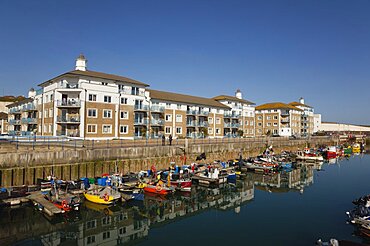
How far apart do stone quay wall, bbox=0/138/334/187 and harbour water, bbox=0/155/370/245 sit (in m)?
4.85

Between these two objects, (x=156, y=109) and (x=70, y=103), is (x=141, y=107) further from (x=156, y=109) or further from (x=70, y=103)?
(x=70, y=103)

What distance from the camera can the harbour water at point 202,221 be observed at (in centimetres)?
1848

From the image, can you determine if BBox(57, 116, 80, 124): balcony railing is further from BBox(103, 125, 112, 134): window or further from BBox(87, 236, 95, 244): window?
BBox(87, 236, 95, 244): window

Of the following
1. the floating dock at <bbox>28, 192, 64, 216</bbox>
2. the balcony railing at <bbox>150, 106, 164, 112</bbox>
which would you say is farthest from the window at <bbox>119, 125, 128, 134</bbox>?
the floating dock at <bbox>28, 192, 64, 216</bbox>

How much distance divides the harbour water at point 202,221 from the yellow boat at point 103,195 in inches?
24.0

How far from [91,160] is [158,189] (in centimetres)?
879

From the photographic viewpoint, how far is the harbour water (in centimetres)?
1848

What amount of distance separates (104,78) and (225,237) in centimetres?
3435

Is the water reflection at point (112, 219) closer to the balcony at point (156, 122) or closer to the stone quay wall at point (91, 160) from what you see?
the stone quay wall at point (91, 160)

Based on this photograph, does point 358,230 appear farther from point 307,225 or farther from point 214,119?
point 214,119

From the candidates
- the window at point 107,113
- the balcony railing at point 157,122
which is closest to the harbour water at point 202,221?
the window at point 107,113

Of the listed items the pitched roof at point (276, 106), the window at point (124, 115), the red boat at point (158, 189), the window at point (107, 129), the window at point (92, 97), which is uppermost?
the pitched roof at point (276, 106)

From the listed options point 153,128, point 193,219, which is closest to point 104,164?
point 193,219

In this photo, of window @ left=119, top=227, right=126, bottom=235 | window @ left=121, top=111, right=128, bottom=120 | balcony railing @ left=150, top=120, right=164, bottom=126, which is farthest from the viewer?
balcony railing @ left=150, top=120, right=164, bottom=126
